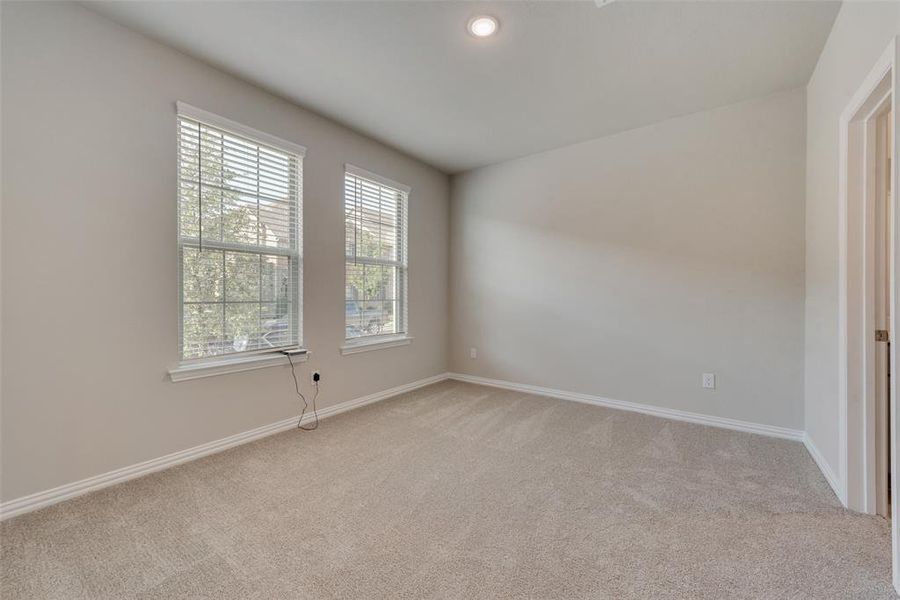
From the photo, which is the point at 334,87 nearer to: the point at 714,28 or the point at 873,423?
the point at 714,28

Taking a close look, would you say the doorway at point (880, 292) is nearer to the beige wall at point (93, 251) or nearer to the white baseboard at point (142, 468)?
the white baseboard at point (142, 468)

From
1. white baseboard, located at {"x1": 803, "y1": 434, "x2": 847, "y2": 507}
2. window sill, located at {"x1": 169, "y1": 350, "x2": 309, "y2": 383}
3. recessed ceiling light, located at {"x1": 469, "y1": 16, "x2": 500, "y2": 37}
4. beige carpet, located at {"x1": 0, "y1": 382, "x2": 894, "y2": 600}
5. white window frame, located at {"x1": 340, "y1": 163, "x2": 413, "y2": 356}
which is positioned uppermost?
recessed ceiling light, located at {"x1": 469, "y1": 16, "x2": 500, "y2": 37}

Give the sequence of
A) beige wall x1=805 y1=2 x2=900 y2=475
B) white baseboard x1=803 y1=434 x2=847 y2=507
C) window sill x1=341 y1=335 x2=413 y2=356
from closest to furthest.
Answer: beige wall x1=805 y1=2 x2=900 y2=475
white baseboard x1=803 y1=434 x2=847 y2=507
window sill x1=341 y1=335 x2=413 y2=356

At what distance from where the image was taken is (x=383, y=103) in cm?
292

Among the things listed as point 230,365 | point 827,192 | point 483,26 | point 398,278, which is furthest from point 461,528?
point 827,192

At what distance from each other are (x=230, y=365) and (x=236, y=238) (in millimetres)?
888

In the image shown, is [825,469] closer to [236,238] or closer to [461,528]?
[461,528]

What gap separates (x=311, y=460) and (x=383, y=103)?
2672mm

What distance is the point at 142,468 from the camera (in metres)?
2.16

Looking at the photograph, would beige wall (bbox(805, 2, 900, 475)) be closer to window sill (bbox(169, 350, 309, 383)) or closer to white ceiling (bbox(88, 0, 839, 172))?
white ceiling (bbox(88, 0, 839, 172))

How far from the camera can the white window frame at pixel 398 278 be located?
341 cm

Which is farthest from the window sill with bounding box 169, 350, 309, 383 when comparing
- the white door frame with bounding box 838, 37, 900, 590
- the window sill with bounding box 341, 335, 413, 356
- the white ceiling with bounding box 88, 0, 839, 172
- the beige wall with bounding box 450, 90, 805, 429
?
the white door frame with bounding box 838, 37, 900, 590

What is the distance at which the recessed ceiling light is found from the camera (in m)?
2.03

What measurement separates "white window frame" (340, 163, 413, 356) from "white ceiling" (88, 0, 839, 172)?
550 millimetres
